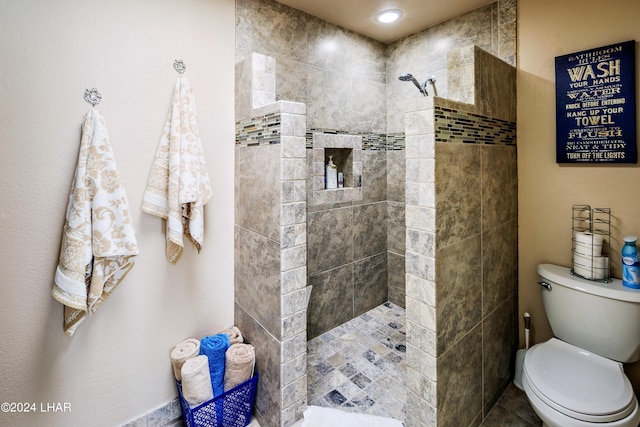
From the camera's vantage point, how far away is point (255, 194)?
1648 mm

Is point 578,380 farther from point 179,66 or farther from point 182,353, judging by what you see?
point 179,66

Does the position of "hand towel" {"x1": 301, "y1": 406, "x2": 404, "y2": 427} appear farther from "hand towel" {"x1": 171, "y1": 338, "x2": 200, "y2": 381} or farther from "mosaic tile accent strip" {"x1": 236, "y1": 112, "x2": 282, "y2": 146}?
"mosaic tile accent strip" {"x1": 236, "y1": 112, "x2": 282, "y2": 146}

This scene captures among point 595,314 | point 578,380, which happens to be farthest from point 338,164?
point 578,380

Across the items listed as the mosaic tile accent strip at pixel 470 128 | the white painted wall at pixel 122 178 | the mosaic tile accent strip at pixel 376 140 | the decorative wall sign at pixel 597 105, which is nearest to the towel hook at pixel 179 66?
the white painted wall at pixel 122 178

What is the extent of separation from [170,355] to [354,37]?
2.66 m

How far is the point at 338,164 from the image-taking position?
2619mm

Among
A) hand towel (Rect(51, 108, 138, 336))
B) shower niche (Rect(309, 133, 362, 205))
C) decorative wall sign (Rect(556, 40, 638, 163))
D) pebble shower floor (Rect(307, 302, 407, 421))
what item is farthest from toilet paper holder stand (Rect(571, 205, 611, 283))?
hand towel (Rect(51, 108, 138, 336))

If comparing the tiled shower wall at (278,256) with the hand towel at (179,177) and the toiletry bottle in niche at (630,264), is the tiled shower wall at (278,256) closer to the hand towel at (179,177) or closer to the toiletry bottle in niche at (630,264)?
the hand towel at (179,177)

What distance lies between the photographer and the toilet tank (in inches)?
57.6

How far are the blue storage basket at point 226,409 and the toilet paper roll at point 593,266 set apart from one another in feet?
6.26

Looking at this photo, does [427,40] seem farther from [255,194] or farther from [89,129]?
[89,129]

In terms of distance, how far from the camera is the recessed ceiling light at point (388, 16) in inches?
85.4

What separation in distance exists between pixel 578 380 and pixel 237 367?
1681 millimetres

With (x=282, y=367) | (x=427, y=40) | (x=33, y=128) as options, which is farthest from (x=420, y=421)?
(x=427, y=40)
